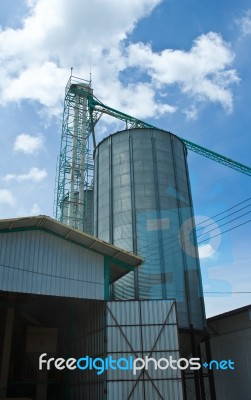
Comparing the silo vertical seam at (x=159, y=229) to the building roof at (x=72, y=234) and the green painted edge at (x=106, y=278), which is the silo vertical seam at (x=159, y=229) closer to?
the building roof at (x=72, y=234)

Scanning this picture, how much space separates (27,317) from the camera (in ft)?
79.2

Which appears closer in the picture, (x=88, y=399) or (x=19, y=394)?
(x=88, y=399)

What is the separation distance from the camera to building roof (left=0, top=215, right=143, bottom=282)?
16.4 meters

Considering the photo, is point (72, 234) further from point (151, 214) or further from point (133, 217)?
point (151, 214)

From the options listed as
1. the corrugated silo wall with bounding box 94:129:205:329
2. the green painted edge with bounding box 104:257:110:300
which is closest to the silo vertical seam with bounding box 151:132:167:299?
the corrugated silo wall with bounding box 94:129:205:329

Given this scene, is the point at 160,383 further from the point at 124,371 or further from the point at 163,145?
the point at 163,145

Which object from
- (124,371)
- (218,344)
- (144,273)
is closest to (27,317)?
(144,273)

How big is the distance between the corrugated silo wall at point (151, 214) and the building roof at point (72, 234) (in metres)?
4.39

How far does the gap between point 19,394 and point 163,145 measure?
18.4 m

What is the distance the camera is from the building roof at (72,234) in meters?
16.4

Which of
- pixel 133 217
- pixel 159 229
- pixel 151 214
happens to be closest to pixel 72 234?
pixel 133 217

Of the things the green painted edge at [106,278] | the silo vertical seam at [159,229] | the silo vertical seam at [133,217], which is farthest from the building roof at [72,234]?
the silo vertical seam at [159,229]

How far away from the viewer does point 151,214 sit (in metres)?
24.5

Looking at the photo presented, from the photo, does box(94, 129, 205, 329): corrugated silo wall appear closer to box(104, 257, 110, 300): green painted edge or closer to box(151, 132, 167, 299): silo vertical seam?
box(151, 132, 167, 299): silo vertical seam
